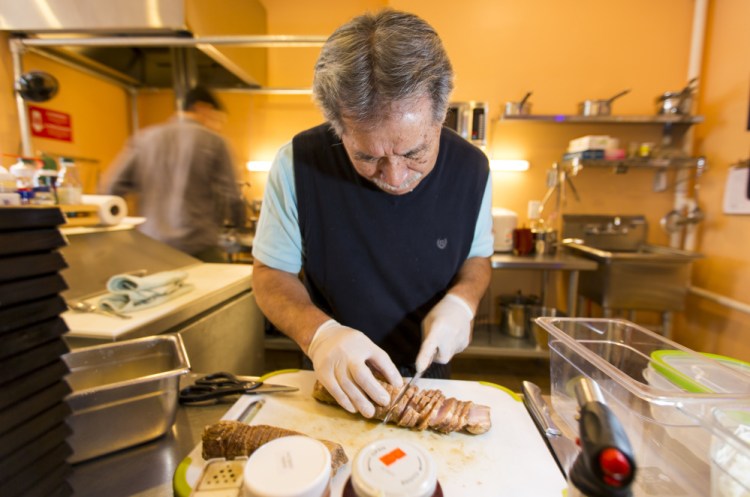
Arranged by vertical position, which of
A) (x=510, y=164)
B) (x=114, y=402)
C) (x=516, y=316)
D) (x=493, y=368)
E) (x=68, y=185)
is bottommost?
(x=493, y=368)

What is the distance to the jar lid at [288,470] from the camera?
0.45m

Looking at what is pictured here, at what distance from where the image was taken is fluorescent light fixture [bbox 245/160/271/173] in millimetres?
A: 3944

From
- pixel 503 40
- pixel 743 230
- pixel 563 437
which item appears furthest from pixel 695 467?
pixel 503 40

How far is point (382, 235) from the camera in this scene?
1.13 m

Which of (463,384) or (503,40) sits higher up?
(503,40)

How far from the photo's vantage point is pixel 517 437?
827mm

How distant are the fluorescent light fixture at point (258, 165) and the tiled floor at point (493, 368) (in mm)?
1937

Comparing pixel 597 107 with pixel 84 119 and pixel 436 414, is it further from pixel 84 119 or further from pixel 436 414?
pixel 84 119

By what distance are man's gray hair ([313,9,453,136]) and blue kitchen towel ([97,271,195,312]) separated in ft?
4.03

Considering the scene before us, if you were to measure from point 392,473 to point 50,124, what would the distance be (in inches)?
163

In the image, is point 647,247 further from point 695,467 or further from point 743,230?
point 695,467

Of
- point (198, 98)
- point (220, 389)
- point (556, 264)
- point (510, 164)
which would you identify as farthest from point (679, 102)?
point (220, 389)

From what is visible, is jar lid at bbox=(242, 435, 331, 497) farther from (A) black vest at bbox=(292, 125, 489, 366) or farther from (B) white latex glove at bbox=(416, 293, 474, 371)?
(A) black vest at bbox=(292, 125, 489, 366)

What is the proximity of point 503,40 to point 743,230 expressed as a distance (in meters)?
2.47
